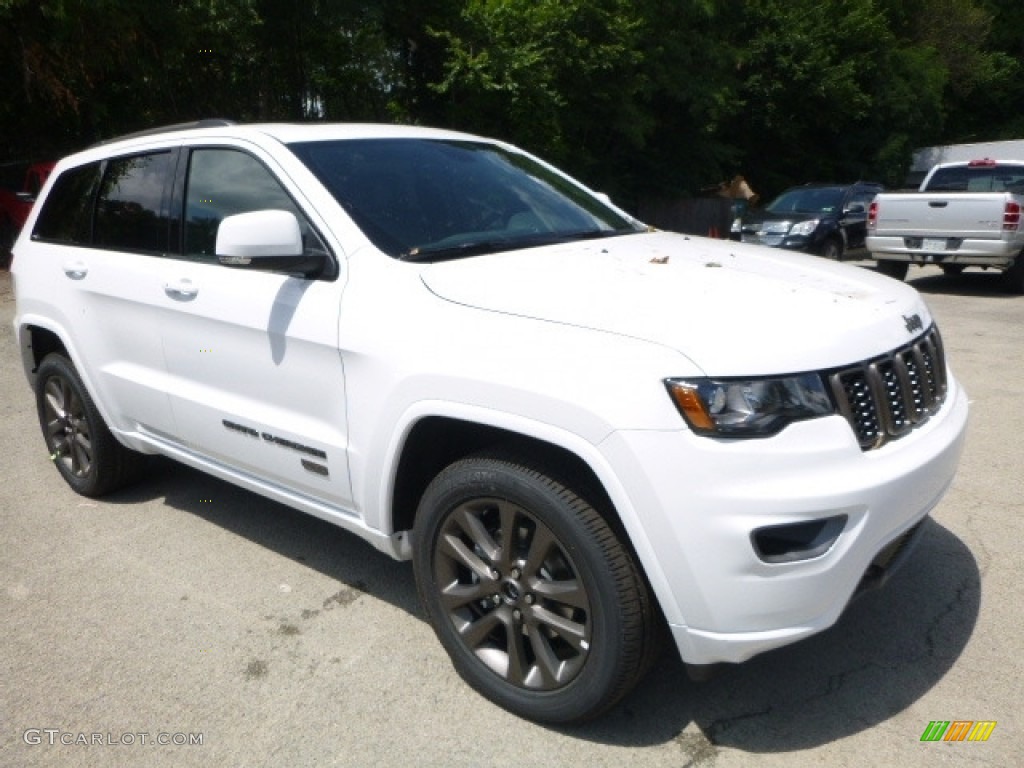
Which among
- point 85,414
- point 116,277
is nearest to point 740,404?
point 116,277

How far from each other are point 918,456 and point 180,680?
98.3 inches

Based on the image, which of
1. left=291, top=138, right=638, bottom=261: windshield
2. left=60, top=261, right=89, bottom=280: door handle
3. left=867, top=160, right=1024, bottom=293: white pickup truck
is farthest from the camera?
left=867, top=160, right=1024, bottom=293: white pickup truck

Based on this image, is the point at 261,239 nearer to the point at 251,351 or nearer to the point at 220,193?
the point at 251,351

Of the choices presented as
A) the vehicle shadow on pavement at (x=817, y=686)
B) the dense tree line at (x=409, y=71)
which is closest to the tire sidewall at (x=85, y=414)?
the vehicle shadow on pavement at (x=817, y=686)

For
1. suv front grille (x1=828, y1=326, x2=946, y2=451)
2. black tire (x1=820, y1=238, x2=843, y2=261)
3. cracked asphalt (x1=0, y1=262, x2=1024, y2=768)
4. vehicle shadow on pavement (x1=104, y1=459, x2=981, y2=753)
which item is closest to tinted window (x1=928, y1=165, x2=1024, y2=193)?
black tire (x1=820, y1=238, x2=843, y2=261)

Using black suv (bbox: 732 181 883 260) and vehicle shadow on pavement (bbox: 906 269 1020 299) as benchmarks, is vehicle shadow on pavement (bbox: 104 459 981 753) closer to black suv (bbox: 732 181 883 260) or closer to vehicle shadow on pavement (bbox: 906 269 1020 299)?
vehicle shadow on pavement (bbox: 906 269 1020 299)

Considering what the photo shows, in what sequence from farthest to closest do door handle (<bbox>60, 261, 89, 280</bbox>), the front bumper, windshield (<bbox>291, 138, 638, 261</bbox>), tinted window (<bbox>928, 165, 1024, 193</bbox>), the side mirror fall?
tinted window (<bbox>928, 165, 1024, 193</bbox>)
door handle (<bbox>60, 261, 89, 280</bbox>)
windshield (<bbox>291, 138, 638, 261</bbox>)
the side mirror
the front bumper

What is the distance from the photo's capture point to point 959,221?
11.4m

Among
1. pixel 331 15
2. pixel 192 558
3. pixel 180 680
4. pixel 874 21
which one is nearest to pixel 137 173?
pixel 192 558

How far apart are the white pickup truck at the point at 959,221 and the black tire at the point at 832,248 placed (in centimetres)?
235

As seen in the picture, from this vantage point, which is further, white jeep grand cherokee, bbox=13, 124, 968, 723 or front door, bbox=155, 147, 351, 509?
front door, bbox=155, 147, 351, 509

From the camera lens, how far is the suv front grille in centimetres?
257

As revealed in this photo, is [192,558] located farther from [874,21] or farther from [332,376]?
[874,21]
